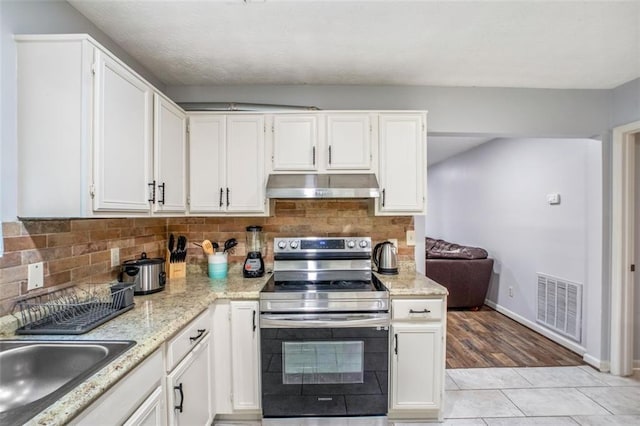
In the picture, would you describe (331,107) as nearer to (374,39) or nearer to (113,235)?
(374,39)

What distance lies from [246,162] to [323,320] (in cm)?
130

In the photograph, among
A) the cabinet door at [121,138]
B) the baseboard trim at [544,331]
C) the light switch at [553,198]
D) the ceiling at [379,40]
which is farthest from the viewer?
the light switch at [553,198]

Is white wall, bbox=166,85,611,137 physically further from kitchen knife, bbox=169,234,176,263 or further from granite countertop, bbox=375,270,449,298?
granite countertop, bbox=375,270,449,298

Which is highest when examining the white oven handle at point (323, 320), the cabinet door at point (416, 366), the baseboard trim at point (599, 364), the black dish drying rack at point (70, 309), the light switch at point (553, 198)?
the light switch at point (553, 198)

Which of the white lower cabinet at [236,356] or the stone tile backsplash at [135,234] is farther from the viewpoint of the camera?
the white lower cabinet at [236,356]

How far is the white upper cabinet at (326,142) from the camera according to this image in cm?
233

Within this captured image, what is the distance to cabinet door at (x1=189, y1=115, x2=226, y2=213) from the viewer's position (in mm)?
2332

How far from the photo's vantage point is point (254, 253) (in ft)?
7.86

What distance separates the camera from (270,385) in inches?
76.6

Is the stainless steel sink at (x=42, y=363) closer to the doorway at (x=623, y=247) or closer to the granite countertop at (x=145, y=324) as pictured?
the granite countertop at (x=145, y=324)

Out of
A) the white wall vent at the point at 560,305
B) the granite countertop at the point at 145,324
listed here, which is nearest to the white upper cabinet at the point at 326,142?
the granite countertop at the point at 145,324

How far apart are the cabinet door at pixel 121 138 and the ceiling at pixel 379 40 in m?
0.44

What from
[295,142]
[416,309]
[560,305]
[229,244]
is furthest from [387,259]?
[560,305]

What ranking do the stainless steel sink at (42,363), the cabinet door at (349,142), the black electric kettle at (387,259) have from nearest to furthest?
the stainless steel sink at (42,363) < the cabinet door at (349,142) < the black electric kettle at (387,259)
